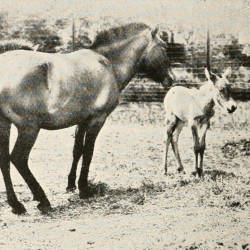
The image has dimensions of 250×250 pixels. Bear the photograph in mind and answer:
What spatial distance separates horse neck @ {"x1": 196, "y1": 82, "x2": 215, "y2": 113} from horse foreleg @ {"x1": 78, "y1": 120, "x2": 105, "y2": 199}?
0.59 m

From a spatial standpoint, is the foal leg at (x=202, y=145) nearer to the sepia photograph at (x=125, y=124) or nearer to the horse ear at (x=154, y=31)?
the sepia photograph at (x=125, y=124)

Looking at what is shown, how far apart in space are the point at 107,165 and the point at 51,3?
924 mm

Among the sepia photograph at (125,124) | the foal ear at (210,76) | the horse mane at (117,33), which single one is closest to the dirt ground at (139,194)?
the sepia photograph at (125,124)

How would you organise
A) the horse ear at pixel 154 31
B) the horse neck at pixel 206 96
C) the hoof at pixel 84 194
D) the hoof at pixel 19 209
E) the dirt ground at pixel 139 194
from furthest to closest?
the horse neck at pixel 206 96
the horse ear at pixel 154 31
the hoof at pixel 84 194
the hoof at pixel 19 209
the dirt ground at pixel 139 194

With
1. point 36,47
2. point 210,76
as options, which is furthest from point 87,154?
point 210,76

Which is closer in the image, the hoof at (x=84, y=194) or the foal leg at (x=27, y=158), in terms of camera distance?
the foal leg at (x=27, y=158)

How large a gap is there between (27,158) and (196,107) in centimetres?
99

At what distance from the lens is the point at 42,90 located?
2365 mm

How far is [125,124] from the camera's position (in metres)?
2.83

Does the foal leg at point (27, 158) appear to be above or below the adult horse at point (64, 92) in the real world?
below

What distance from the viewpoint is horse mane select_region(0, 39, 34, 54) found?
272 centimetres

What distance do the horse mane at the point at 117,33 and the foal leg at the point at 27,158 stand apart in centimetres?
58

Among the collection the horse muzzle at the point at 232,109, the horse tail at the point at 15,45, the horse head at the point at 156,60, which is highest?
the horse tail at the point at 15,45

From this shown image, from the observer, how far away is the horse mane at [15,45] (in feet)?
8.93
